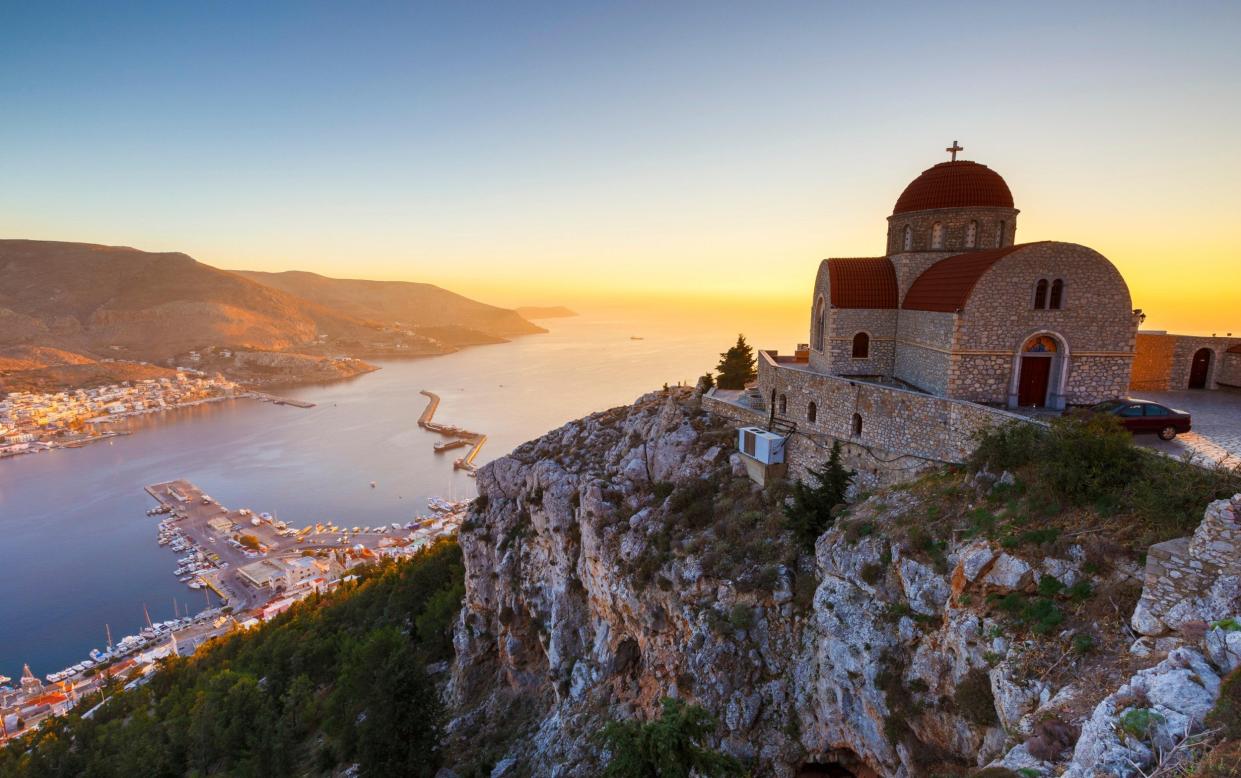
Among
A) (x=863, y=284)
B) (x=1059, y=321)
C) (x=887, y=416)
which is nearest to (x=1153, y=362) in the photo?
(x=1059, y=321)

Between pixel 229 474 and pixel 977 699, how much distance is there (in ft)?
288

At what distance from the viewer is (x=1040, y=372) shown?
554 inches

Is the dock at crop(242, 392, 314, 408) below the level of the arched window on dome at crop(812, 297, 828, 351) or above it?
below

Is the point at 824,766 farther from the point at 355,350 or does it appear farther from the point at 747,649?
the point at 355,350

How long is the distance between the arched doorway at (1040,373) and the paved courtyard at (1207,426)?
2452mm

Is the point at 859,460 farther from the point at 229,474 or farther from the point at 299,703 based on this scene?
the point at 229,474

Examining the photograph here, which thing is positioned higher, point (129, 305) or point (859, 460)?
point (129, 305)

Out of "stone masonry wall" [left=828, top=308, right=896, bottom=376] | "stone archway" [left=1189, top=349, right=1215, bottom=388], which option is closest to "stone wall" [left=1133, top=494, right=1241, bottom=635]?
"stone masonry wall" [left=828, top=308, right=896, bottom=376]

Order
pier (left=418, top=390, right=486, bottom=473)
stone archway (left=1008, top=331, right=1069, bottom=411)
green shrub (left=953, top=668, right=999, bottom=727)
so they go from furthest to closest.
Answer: pier (left=418, top=390, right=486, bottom=473) → stone archway (left=1008, top=331, right=1069, bottom=411) → green shrub (left=953, top=668, right=999, bottom=727)

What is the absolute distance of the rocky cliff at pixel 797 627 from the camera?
6.74 m

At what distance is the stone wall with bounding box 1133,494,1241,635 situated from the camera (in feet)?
20.1

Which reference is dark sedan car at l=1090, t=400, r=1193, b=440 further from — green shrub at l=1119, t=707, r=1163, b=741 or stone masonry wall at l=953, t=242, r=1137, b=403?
green shrub at l=1119, t=707, r=1163, b=741

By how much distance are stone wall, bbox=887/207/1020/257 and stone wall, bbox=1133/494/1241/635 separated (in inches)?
510

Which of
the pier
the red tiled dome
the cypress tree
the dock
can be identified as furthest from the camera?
the dock
